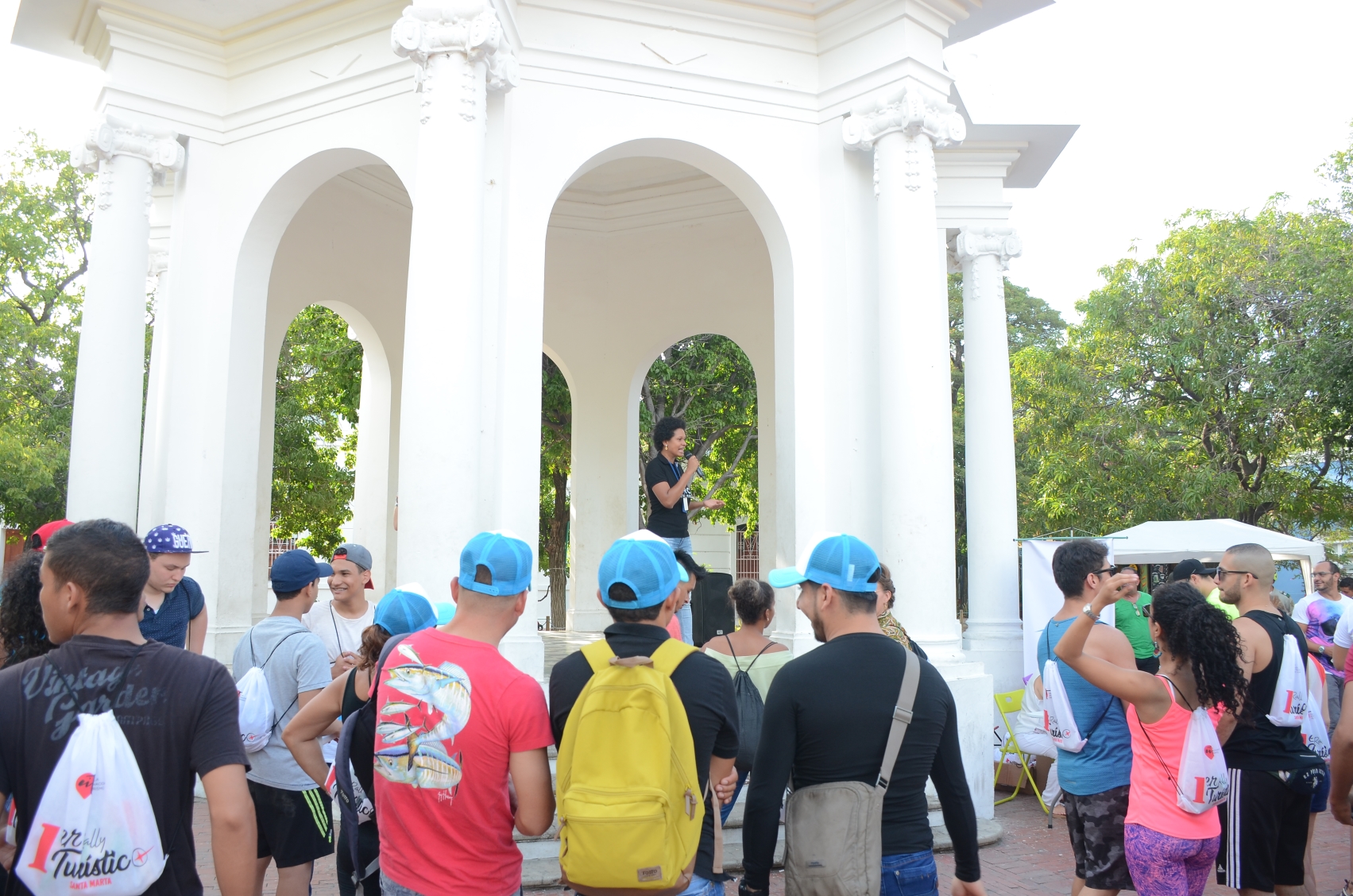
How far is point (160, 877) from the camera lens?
2301mm

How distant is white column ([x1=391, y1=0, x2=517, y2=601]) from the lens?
621 cm

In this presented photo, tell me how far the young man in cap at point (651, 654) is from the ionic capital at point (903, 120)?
568 cm

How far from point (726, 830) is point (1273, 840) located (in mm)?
2923

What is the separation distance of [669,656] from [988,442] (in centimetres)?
817

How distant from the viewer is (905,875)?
2723 millimetres

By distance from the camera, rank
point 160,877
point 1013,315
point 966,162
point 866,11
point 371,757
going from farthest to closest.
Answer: point 1013,315 → point 966,162 → point 866,11 → point 371,757 → point 160,877

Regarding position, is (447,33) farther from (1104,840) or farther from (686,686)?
(1104,840)

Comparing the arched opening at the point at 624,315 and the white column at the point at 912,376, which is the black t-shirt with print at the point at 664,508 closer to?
the white column at the point at 912,376

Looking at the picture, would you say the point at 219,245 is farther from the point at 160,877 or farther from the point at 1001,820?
the point at 1001,820

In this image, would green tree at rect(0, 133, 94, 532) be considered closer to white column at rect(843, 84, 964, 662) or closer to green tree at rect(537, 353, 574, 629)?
green tree at rect(537, 353, 574, 629)

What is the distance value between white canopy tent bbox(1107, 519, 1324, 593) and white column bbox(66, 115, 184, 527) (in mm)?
10539

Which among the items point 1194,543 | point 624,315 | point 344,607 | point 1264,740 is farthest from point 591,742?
point 1194,543

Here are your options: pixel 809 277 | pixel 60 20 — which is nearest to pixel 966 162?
pixel 809 277

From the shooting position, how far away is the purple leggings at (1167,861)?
3.50m
